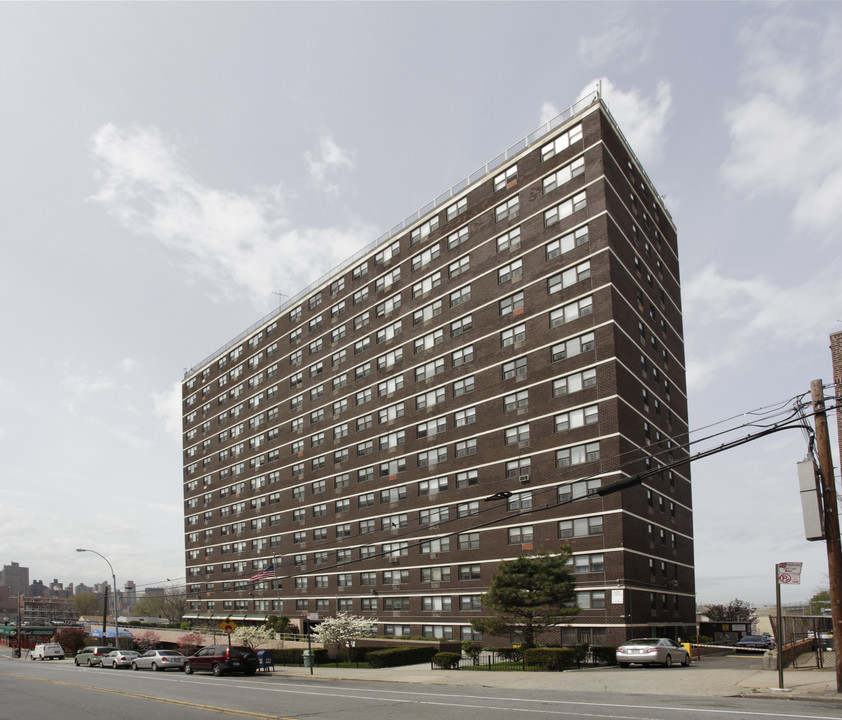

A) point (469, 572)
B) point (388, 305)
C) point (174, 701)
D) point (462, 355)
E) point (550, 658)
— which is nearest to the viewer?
point (174, 701)

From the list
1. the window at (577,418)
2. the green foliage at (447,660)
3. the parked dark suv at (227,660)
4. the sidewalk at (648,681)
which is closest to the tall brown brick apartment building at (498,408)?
the window at (577,418)

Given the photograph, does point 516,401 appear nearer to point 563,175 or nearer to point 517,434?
point 517,434

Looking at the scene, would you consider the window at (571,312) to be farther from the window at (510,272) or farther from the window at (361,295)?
the window at (361,295)

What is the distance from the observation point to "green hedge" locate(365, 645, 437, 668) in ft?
133

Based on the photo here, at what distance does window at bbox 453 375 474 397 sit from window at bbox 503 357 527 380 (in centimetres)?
369

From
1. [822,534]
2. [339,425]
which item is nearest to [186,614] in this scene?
[339,425]

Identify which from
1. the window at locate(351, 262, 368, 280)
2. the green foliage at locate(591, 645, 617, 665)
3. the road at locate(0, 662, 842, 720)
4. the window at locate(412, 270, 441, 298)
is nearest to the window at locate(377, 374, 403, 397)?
the window at locate(412, 270, 441, 298)

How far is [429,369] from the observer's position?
60.5 meters

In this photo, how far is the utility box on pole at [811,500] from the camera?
20516 mm

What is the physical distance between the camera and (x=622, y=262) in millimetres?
49562

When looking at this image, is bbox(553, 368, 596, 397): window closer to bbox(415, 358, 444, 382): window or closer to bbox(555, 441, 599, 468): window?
bbox(555, 441, 599, 468): window

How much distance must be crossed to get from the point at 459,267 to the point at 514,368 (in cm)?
1118

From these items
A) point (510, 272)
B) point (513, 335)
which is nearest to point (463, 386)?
point (513, 335)

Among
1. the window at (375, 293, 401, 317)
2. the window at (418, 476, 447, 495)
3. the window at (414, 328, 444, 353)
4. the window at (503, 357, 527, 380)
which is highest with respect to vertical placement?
the window at (375, 293, 401, 317)
